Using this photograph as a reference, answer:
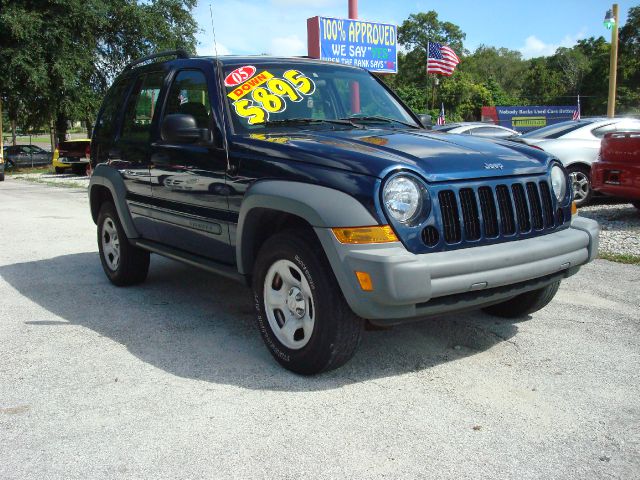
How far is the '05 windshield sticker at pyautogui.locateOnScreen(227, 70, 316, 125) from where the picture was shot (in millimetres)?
4484

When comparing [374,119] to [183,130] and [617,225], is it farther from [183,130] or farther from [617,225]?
[617,225]

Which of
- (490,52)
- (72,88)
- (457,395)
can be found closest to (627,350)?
(457,395)

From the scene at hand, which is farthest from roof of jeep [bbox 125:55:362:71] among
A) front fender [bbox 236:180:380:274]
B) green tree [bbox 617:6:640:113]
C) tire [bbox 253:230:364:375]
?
green tree [bbox 617:6:640:113]

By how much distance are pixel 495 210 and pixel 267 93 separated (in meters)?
1.83

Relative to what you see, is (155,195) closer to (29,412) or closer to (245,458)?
(29,412)

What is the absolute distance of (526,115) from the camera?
30672 mm

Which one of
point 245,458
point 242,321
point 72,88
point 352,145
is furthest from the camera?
point 72,88

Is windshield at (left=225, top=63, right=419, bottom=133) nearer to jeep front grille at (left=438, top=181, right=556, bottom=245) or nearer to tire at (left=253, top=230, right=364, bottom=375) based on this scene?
tire at (left=253, top=230, right=364, bottom=375)

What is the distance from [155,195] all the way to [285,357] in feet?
6.59

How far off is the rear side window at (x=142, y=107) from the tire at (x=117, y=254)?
2.69 feet

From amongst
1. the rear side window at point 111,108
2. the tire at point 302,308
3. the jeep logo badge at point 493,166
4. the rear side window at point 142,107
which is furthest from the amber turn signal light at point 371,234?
the rear side window at point 111,108

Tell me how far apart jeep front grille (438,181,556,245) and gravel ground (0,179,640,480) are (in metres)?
0.83

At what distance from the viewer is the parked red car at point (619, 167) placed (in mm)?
8484

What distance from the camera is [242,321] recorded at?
502 cm
